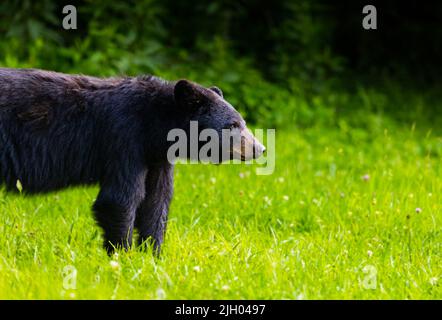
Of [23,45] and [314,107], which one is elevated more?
[23,45]

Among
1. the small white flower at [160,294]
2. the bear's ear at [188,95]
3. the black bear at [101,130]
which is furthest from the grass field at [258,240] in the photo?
the bear's ear at [188,95]

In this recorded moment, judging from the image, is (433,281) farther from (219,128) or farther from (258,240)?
(219,128)

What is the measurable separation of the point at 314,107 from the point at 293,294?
18.7ft

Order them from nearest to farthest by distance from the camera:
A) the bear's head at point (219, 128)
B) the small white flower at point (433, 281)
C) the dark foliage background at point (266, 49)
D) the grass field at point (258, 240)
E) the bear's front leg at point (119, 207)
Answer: the grass field at point (258, 240), the small white flower at point (433, 281), the bear's front leg at point (119, 207), the bear's head at point (219, 128), the dark foliage background at point (266, 49)

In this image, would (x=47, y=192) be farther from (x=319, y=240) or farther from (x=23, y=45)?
(x=23, y=45)

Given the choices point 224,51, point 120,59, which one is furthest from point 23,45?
point 224,51

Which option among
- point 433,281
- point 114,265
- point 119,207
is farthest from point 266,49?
point 114,265

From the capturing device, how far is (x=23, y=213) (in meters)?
4.98

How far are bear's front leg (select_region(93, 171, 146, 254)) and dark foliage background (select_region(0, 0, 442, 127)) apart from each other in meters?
3.69

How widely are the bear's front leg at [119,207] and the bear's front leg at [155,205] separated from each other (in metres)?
0.26

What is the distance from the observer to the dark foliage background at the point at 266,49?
8469 mm

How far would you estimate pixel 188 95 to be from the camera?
4398mm

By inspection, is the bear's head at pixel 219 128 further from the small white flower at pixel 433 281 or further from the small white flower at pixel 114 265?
the small white flower at pixel 433 281

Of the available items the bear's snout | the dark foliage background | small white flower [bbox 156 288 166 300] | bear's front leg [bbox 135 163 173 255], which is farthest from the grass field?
the dark foliage background
